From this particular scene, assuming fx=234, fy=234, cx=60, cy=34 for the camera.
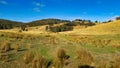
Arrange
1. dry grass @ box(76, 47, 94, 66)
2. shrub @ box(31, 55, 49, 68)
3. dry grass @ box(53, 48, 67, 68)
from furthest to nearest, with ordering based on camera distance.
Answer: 1. dry grass @ box(76, 47, 94, 66)
2. dry grass @ box(53, 48, 67, 68)
3. shrub @ box(31, 55, 49, 68)

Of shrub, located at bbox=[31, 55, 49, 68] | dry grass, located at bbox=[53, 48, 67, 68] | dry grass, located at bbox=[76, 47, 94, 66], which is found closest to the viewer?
shrub, located at bbox=[31, 55, 49, 68]

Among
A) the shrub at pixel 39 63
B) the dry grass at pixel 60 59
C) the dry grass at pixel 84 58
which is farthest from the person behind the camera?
the dry grass at pixel 84 58

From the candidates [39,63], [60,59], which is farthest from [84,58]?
[39,63]

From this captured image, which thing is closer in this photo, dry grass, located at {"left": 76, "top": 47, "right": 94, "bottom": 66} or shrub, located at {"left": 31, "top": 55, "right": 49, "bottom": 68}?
shrub, located at {"left": 31, "top": 55, "right": 49, "bottom": 68}

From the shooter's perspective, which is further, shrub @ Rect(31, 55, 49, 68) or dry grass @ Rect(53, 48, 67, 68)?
dry grass @ Rect(53, 48, 67, 68)

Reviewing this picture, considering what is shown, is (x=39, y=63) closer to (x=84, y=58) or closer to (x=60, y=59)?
(x=60, y=59)

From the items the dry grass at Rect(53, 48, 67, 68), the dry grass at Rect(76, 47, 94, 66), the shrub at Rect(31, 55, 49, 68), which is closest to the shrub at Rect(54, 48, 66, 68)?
the dry grass at Rect(53, 48, 67, 68)

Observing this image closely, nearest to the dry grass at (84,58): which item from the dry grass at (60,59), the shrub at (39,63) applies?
the dry grass at (60,59)

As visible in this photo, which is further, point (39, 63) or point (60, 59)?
point (60, 59)

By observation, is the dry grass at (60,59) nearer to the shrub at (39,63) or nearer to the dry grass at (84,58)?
the shrub at (39,63)

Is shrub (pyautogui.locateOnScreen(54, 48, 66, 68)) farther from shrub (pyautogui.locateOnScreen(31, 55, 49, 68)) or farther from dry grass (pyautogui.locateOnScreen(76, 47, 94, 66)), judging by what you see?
dry grass (pyautogui.locateOnScreen(76, 47, 94, 66))

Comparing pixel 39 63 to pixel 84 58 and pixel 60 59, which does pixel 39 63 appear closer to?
pixel 60 59

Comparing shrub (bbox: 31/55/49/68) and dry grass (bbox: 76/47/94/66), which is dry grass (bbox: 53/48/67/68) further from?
dry grass (bbox: 76/47/94/66)

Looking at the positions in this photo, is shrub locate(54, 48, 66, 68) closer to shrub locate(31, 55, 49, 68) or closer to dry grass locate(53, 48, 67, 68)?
dry grass locate(53, 48, 67, 68)
